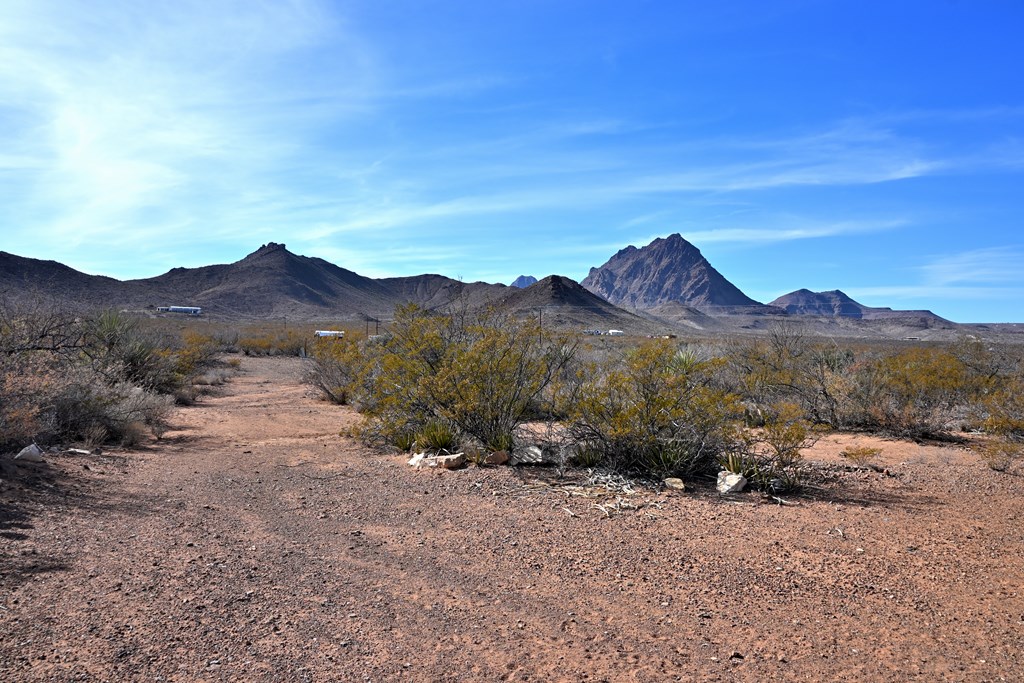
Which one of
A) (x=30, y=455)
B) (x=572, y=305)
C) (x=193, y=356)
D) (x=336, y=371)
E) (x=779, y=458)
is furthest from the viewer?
(x=572, y=305)

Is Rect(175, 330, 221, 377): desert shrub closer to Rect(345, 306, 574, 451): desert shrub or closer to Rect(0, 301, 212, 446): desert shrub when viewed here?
Rect(0, 301, 212, 446): desert shrub

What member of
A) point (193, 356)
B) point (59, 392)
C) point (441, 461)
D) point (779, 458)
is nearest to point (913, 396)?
point (779, 458)

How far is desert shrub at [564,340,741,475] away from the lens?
8.35m

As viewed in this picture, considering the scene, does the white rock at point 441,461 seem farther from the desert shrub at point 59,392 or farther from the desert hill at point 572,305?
the desert hill at point 572,305

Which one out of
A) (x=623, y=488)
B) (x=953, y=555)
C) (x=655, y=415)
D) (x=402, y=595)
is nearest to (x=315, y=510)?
(x=402, y=595)

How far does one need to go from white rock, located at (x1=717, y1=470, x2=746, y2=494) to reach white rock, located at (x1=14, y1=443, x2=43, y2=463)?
8.07 m

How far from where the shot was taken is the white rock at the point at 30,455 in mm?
8281

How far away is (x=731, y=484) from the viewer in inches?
308

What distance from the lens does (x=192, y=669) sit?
12.7 feet

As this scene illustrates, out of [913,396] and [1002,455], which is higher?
[913,396]

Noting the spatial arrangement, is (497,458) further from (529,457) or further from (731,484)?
(731,484)

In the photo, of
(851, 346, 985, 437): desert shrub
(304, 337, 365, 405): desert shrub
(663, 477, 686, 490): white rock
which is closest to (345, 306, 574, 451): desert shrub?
(663, 477, 686, 490): white rock

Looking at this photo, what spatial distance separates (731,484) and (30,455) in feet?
27.2

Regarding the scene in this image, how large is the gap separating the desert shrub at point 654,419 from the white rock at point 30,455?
6.51m
